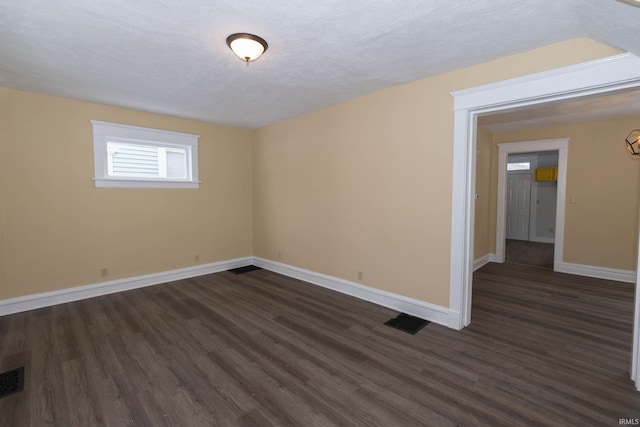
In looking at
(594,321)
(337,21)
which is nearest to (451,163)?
(337,21)

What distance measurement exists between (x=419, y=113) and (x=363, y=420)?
9.35 ft

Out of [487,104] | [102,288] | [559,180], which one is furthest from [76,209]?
[559,180]

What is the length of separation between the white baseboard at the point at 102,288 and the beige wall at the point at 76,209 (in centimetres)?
8

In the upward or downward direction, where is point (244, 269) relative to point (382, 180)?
downward

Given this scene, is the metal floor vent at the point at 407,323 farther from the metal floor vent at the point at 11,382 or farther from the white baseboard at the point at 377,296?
the metal floor vent at the point at 11,382

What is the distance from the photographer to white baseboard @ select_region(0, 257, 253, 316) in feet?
11.0

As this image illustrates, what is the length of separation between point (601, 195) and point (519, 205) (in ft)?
→ 12.6

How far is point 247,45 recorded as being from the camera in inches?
85.4

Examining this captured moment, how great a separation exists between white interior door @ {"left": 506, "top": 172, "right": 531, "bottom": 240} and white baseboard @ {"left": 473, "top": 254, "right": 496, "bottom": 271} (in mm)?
3422

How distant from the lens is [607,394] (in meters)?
1.94

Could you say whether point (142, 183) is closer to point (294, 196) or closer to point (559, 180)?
point (294, 196)

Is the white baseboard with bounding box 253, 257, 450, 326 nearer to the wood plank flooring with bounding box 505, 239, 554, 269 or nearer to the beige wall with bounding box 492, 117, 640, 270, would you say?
the beige wall with bounding box 492, 117, 640, 270

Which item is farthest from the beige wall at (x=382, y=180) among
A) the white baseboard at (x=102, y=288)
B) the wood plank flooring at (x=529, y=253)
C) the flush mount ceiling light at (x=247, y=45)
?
the wood plank flooring at (x=529, y=253)

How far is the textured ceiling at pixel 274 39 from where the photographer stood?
1824 mm
